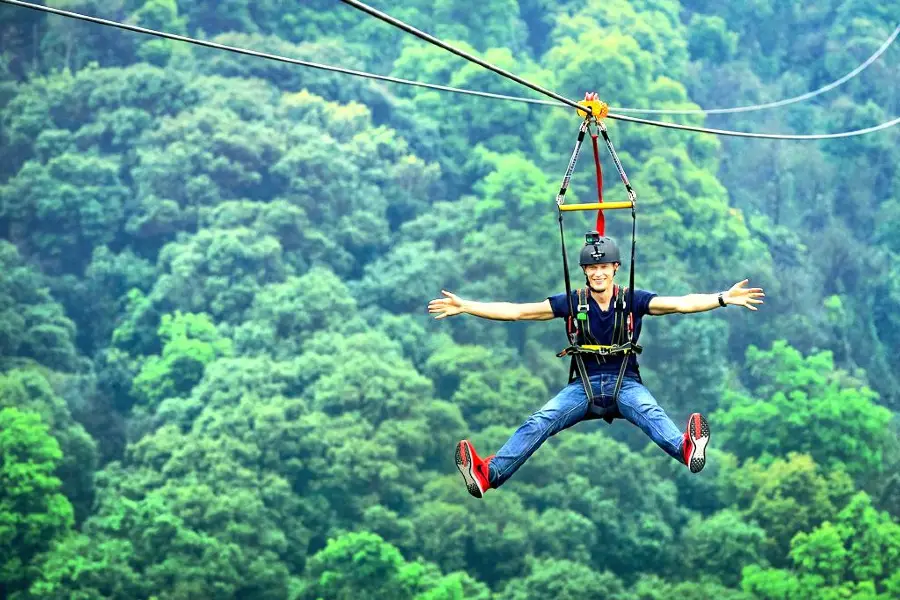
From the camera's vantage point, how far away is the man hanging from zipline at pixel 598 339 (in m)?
10.1

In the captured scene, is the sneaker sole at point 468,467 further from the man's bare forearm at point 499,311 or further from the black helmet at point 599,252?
the black helmet at point 599,252

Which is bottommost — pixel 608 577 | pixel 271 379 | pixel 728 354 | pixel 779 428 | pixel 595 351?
pixel 595 351

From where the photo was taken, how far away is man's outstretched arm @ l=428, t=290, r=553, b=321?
10.2 m

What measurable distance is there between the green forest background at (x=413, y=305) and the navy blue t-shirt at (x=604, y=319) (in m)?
28.3

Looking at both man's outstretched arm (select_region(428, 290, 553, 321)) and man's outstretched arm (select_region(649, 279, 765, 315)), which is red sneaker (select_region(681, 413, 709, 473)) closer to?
man's outstretched arm (select_region(649, 279, 765, 315))

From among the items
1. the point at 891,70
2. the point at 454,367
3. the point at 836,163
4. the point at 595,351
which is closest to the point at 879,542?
the point at 454,367

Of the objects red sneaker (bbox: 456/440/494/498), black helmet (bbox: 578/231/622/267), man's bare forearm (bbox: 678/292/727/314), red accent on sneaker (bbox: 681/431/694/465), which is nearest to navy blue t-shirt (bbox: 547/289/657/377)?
black helmet (bbox: 578/231/622/267)

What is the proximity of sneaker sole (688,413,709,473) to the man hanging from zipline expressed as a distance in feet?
0.97

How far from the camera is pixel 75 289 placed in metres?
49.4

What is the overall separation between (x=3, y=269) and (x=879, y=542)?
70.5 ft

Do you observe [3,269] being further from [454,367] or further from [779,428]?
[779,428]

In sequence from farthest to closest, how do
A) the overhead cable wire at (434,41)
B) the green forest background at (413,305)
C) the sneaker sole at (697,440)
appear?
the green forest background at (413,305), the sneaker sole at (697,440), the overhead cable wire at (434,41)

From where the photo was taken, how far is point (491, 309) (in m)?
10.4

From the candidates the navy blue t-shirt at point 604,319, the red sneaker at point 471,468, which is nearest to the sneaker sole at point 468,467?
the red sneaker at point 471,468
